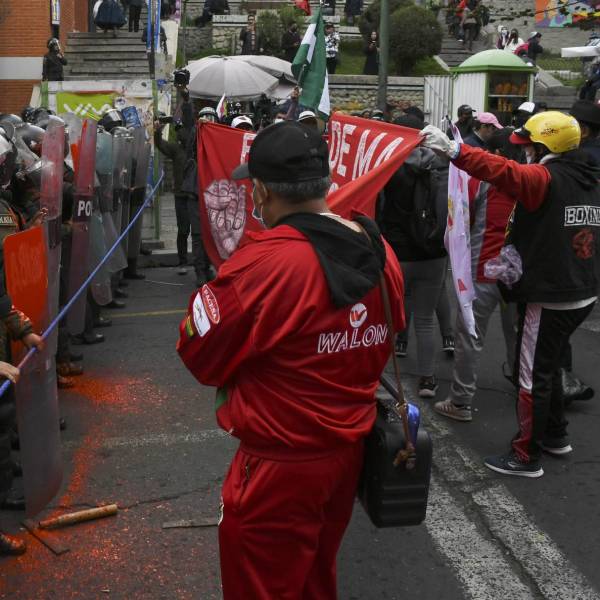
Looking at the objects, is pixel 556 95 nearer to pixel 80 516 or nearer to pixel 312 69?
pixel 312 69

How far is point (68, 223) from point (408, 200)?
2.45 m

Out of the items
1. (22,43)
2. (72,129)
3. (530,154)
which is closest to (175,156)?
(72,129)

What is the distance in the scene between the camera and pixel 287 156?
2406 millimetres

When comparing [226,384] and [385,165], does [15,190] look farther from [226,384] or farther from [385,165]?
[226,384]

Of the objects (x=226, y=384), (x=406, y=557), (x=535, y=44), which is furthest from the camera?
(x=535, y=44)

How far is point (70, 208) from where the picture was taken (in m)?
6.07

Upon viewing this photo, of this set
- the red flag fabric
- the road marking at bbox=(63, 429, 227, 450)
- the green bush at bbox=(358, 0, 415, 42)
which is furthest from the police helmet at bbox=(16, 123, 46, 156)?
the red flag fabric

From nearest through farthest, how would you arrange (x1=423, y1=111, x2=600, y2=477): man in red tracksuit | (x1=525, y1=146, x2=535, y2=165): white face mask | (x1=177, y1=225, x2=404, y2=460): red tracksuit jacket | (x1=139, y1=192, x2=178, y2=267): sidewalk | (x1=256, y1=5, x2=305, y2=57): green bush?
(x1=177, y1=225, x2=404, y2=460): red tracksuit jacket < (x1=423, y1=111, x2=600, y2=477): man in red tracksuit < (x1=525, y1=146, x2=535, y2=165): white face mask < (x1=139, y1=192, x2=178, y2=267): sidewalk < (x1=256, y1=5, x2=305, y2=57): green bush

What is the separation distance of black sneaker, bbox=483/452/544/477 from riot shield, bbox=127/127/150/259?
5.88 meters

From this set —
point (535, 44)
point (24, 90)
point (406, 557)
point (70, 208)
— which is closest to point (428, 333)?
point (406, 557)

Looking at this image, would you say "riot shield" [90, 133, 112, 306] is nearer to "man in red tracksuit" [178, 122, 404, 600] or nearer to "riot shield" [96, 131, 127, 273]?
"riot shield" [96, 131, 127, 273]

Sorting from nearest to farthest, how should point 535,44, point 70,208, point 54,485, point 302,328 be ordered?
point 302,328 < point 54,485 < point 70,208 < point 535,44

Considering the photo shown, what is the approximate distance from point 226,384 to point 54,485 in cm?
209

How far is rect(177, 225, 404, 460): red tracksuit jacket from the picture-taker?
2322 millimetres
